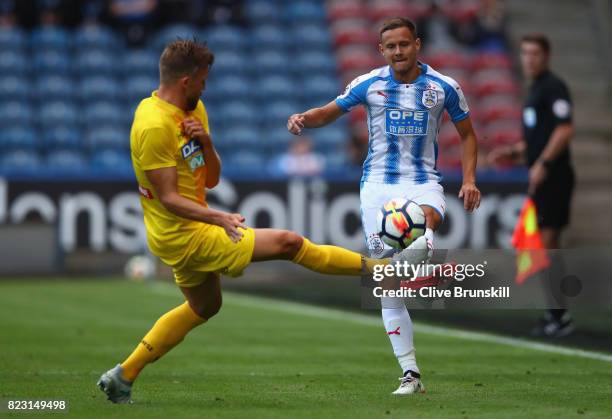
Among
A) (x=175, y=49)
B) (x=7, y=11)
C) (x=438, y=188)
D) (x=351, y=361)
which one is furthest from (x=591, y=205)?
(x=175, y=49)

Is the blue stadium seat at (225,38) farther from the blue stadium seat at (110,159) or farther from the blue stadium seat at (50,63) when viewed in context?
the blue stadium seat at (110,159)

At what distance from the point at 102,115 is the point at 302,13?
14.6 ft

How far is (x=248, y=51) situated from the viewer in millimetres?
22156

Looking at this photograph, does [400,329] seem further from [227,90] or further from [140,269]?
[227,90]

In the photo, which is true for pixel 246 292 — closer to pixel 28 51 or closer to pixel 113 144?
pixel 113 144

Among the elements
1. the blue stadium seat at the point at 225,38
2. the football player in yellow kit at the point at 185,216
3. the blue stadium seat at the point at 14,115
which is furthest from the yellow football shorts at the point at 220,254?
the blue stadium seat at the point at 225,38

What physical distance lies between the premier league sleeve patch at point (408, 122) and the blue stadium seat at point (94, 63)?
14470mm

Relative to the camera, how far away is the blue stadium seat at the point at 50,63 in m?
20.8

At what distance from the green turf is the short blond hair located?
1715 millimetres

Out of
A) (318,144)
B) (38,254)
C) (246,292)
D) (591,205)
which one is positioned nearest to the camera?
(246,292)

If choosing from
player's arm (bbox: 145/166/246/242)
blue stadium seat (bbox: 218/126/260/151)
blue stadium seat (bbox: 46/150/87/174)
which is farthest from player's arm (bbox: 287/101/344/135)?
blue stadium seat (bbox: 218/126/260/151)

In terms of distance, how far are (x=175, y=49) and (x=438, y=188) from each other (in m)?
1.75

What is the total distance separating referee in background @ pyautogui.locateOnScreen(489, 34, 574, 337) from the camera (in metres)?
10.9

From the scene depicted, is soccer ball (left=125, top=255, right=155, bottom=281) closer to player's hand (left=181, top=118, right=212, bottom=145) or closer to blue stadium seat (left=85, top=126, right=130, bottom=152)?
blue stadium seat (left=85, top=126, right=130, bottom=152)
